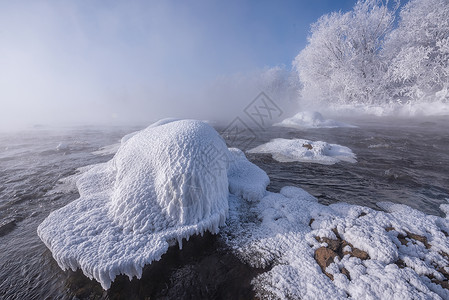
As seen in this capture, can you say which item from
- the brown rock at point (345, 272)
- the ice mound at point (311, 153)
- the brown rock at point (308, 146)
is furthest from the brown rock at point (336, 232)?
the brown rock at point (308, 146)

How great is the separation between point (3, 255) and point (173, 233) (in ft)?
8.21

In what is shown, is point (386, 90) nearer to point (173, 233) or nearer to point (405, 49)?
point (405, 49)

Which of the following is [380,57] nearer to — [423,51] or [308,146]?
[423,51]

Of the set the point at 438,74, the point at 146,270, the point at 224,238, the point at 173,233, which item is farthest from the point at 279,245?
the point at 438,74

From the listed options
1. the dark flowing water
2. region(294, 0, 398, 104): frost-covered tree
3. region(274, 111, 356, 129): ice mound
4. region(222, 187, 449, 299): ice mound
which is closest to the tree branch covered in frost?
region(294, 0, 398, 104): frost-covered tree

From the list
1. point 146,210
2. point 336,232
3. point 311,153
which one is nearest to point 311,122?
point 311,153

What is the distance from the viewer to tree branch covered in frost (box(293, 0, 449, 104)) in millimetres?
15312

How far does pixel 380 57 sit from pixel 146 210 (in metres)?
25.7

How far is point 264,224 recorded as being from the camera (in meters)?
3.14

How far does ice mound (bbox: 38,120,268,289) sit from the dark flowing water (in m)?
0.23

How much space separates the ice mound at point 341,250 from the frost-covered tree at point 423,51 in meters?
18.7

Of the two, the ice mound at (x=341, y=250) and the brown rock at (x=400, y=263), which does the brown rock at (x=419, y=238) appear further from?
the brown rock at (x=400, y=263)

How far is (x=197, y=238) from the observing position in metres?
2.83

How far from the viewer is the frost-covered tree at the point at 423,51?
589 inches
